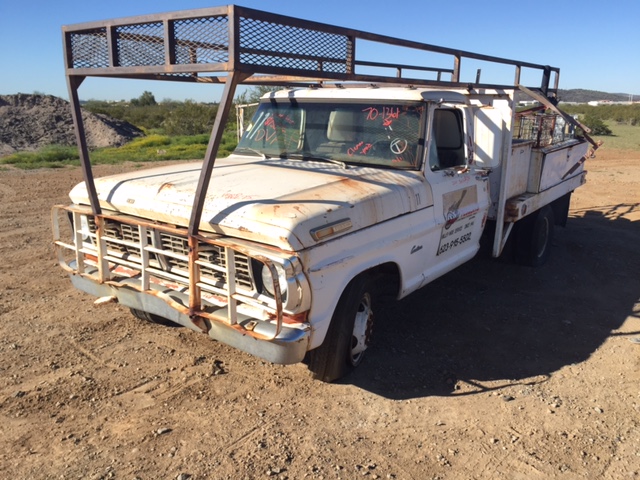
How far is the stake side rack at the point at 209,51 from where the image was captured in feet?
10.2

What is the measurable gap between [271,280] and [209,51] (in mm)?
1382

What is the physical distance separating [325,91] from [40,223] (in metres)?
5.62

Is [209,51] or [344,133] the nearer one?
[209,51]

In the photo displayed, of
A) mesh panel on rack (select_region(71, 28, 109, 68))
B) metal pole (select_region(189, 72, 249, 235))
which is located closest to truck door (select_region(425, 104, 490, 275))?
metal pole (select_region(189, 72, 249, 235))

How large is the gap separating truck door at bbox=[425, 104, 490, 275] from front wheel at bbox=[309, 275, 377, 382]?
3.14 feet

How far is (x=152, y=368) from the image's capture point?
169 inches

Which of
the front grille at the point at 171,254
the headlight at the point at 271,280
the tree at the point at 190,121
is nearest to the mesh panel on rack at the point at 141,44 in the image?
the front grille at the point at 171,254

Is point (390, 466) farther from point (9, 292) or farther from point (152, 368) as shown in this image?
point (9, 292)

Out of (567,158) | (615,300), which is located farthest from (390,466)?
(567,158)

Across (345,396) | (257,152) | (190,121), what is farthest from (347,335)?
(190,121)

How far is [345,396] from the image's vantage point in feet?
13.0

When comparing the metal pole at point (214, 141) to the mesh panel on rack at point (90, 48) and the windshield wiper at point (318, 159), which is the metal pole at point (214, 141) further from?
the windshield wiper at point (318, 159)

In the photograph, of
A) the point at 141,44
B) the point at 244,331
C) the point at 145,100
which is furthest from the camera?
the point at 145,100

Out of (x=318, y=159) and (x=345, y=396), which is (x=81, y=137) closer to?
(x=318, y=159)
